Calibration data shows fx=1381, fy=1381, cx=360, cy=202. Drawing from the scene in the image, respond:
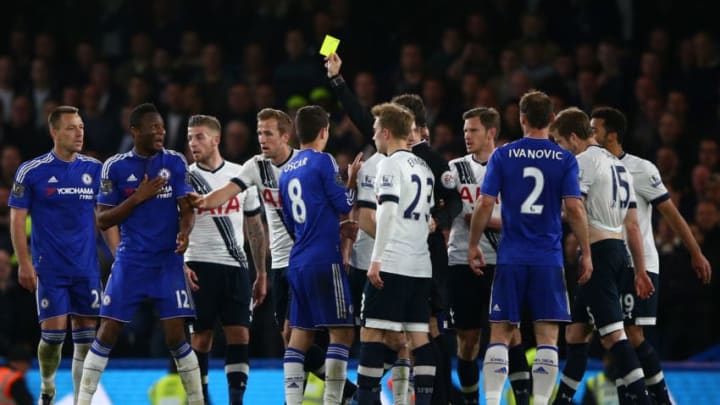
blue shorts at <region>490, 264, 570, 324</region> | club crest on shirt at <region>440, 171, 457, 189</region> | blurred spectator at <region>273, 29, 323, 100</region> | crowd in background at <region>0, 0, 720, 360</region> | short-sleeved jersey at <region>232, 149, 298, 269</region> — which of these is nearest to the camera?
blue shorts at <region>490, 264, 570, 324</region>

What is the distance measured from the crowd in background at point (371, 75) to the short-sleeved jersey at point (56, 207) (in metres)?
3.64

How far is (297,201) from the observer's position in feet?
34.2

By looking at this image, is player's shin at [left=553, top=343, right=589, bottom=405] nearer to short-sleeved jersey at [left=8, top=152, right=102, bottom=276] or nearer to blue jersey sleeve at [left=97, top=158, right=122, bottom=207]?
blue jersey sleeve at [left=97, top=158, right=122, bottom=207]

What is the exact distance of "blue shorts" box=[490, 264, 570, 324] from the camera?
10.1 metres

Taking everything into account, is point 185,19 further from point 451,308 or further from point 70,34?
point 451,308

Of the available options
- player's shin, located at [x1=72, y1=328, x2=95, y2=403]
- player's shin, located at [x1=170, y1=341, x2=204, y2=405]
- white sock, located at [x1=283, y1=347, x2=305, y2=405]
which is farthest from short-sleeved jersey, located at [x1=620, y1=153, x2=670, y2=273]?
player's shin, located at [x1=72, y1=328, x2=95, y2=403]

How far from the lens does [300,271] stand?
10.4m

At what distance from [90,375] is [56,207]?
1664mm

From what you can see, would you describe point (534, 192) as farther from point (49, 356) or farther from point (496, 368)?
point (49, 356)

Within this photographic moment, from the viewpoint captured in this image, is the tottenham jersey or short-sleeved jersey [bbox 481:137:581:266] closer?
short-sleeved jersey [bbox 481:137:581:266]

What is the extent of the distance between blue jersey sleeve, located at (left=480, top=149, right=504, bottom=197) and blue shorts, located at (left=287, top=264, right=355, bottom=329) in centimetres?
126

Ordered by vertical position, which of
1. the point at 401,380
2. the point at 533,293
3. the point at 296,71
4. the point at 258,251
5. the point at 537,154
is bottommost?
the point at 401,380

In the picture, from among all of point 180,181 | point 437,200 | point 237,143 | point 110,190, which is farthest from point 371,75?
point 110,190

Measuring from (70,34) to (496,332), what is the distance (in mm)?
11303
